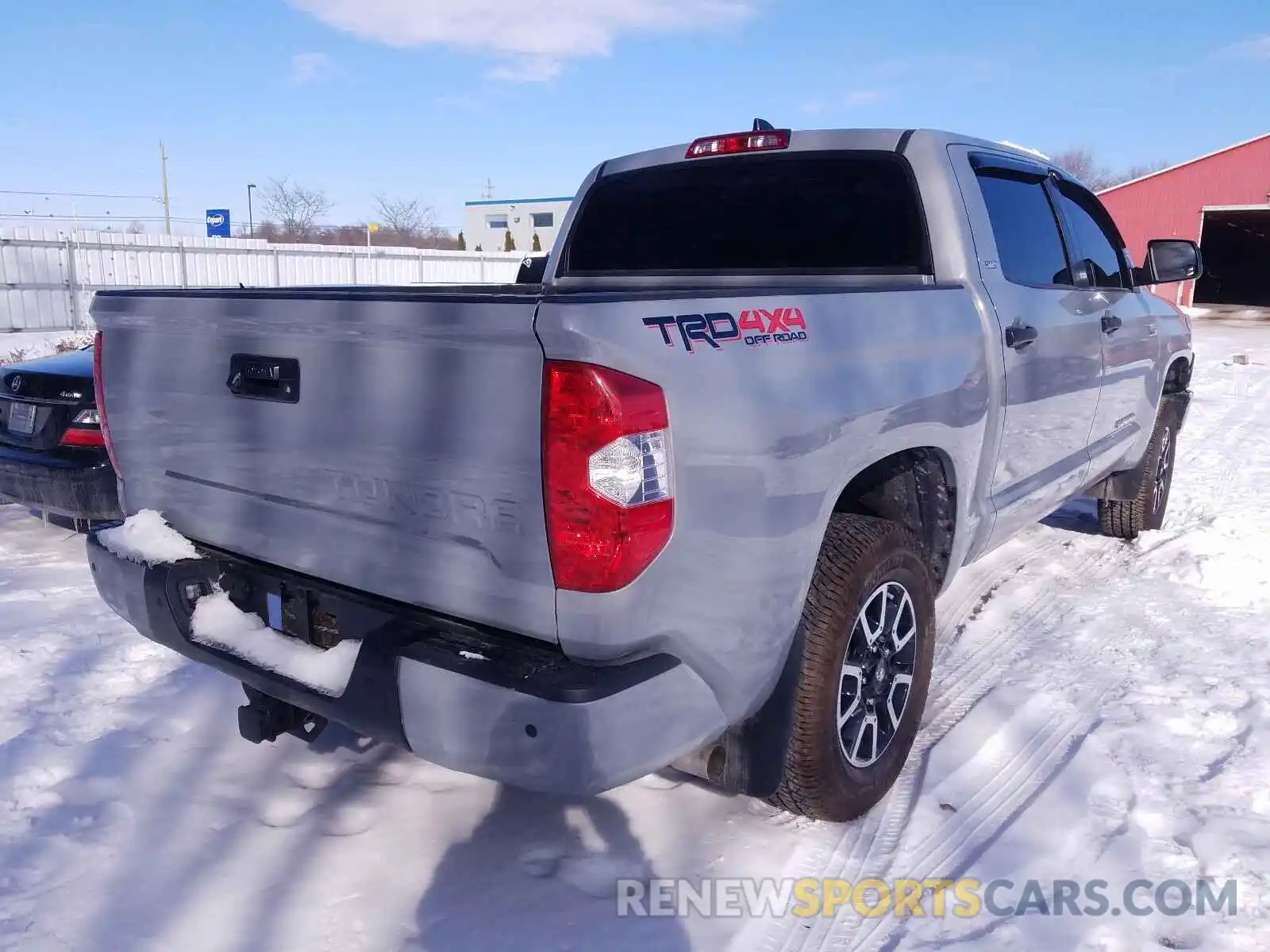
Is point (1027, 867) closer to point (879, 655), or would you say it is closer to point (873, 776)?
point (873, 776)

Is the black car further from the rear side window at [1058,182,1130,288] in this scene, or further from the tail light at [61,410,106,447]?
the rear side window at [1058,182,1130,288]

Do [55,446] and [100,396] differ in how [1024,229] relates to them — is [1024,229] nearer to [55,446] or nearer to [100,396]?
[100,396]

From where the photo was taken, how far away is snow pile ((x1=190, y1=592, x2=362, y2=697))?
88.6 inches

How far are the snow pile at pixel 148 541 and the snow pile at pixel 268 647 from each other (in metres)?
0.17

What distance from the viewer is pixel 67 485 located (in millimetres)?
4547

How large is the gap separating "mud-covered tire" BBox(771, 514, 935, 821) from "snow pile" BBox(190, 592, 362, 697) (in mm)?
1133

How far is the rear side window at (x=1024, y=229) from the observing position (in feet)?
11.5

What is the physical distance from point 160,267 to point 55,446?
1844 cm

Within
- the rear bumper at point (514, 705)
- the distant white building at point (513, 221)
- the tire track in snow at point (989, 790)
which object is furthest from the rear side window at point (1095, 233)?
the distant white building at point (513, 221)

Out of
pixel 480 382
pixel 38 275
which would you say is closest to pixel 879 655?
pixel 480 382

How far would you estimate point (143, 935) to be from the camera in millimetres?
2258

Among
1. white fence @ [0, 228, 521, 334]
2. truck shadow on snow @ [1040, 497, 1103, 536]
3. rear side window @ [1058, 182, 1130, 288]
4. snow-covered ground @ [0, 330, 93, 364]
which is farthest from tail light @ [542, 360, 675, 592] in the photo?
white fence @ [0, 228, 521, 334]

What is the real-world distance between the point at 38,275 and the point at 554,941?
64.5 feet
